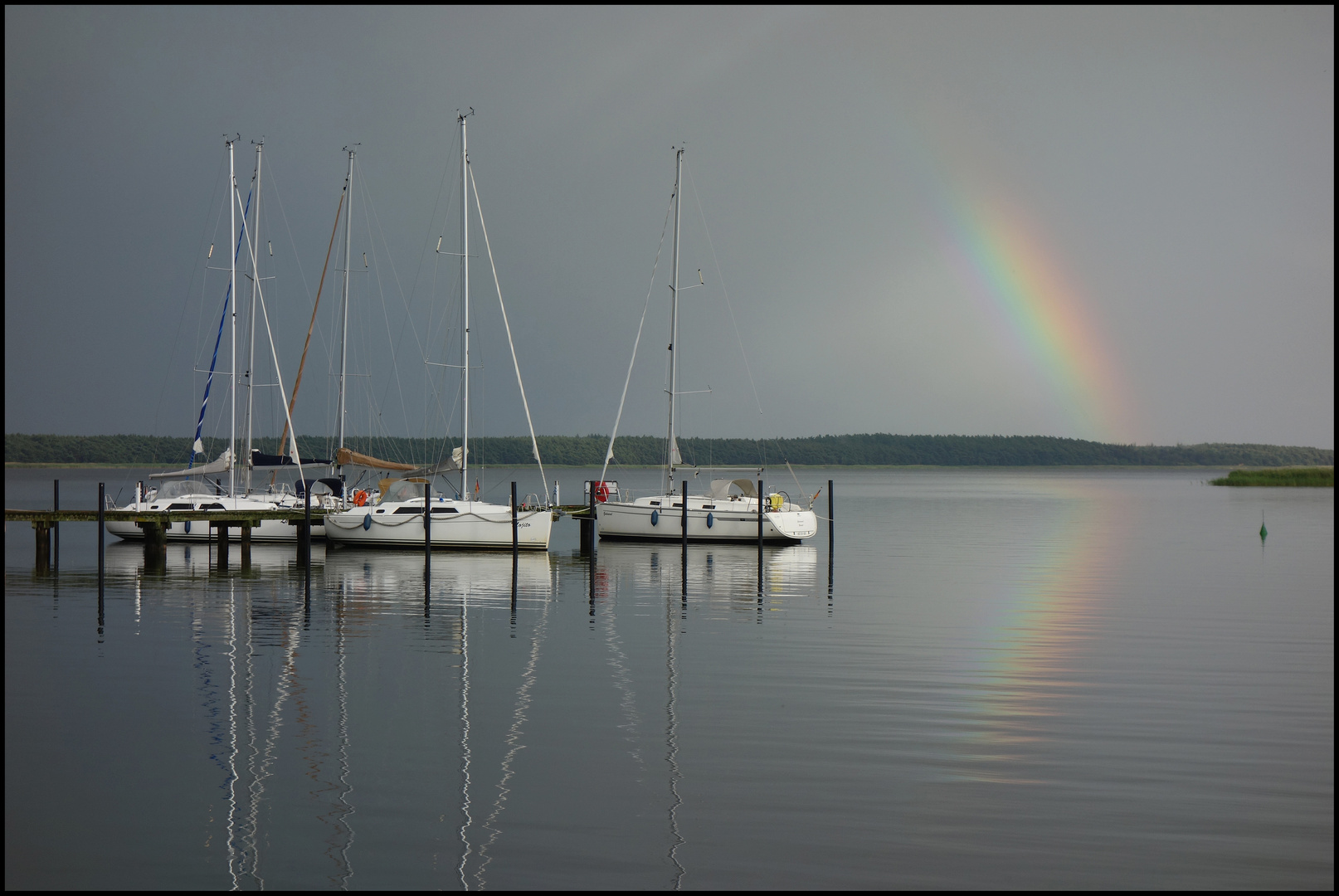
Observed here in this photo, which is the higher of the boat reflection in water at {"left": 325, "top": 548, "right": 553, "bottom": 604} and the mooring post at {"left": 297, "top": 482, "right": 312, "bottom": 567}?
the mooring post at {"left": 297, "top": 482, "right": 312, "bottom": 567}

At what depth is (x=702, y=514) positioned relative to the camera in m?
44.6

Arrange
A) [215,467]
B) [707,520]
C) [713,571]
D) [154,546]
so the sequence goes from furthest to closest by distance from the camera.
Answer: [707,520]
[215,467]
[154,546]
[713,571]

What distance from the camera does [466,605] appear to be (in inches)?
1105

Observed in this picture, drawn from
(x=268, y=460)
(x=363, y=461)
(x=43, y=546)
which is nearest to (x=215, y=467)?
(x=268, y=460)

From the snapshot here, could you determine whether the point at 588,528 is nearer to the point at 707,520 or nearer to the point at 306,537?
the point at 707,520

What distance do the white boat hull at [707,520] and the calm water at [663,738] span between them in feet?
39.7

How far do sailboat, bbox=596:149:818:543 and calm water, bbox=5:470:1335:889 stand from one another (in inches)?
478

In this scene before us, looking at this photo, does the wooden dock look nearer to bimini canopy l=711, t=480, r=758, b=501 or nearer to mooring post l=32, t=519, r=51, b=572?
mooring post l=32, t=519, r=51, b=572

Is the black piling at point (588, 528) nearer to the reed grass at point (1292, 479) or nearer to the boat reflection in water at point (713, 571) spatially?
the boat reflection in water at point (713, 571)

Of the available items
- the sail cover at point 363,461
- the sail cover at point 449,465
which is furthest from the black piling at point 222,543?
the sail cover at point 449,465

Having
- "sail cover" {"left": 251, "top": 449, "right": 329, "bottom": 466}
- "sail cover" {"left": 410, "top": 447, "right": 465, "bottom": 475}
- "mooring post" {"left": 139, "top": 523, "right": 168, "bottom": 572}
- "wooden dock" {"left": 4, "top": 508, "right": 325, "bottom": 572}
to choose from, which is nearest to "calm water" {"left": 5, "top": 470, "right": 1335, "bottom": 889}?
"wooden dock" {"left": 4, "top": 508, "right": 325, "bottom": 572}

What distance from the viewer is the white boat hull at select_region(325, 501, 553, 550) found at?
39844mm

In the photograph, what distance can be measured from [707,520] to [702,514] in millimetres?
302

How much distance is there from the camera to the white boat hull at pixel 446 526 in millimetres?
39844
